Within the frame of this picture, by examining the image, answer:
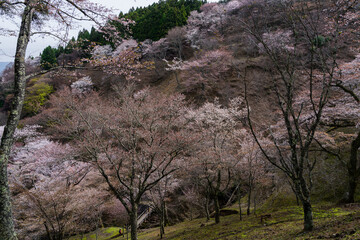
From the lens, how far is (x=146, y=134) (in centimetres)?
937

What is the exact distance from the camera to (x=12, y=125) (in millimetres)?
3277

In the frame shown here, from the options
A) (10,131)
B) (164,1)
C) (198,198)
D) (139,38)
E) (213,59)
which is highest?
(164,1)

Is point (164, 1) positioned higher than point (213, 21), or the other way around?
point (164, 1)

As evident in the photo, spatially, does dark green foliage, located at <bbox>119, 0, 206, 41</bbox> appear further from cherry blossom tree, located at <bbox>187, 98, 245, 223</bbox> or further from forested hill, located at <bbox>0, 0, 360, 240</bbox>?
cherry blossom tree, located at <bbox>187, 98, 245, 223</bbox>

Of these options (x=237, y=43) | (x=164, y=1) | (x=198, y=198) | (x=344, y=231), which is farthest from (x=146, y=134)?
(x=164, y=1)

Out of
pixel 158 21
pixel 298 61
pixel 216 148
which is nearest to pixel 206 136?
pixel 216 148

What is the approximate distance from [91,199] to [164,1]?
41.8 m

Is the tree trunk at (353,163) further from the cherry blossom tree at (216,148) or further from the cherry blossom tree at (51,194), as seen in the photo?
the cherry blossom tree at (51,194)

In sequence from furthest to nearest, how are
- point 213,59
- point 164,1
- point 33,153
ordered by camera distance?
point 164,1
point 213,59
point 33,153

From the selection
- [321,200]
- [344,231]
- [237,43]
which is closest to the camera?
[344,231]

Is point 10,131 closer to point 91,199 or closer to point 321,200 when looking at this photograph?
point 91,199

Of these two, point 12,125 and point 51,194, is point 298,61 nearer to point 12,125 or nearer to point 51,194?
point 12,125


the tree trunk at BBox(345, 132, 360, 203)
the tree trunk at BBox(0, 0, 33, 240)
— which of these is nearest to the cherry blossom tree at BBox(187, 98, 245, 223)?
the tree trunk at BBox(345, 132, 360, 203)

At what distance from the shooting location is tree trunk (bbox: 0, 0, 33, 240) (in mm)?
2945
